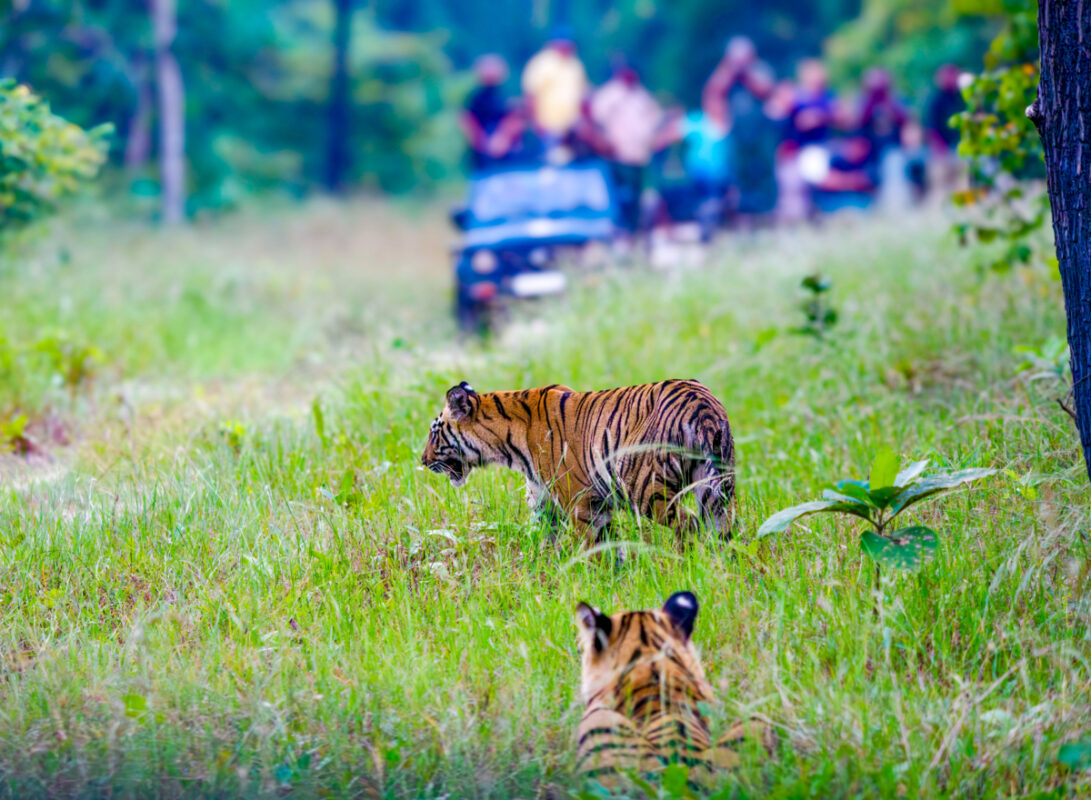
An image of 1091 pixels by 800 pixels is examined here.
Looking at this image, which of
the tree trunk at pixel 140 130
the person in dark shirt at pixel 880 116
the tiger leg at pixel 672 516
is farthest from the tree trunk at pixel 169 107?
the tiger leg at pixel 672 516

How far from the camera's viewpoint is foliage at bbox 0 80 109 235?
6094mm

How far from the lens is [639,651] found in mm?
2980

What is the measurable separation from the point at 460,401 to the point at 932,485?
189 centimetres

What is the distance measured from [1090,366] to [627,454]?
1.68 metres

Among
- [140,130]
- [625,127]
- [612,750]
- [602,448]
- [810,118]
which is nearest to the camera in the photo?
[612,750]

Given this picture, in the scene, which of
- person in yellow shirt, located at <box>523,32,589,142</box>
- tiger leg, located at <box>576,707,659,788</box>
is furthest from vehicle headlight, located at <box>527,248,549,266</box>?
tiger leg, located at <box>576,707,659,788</box>

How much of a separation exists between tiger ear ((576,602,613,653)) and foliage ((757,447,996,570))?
34.6 inches

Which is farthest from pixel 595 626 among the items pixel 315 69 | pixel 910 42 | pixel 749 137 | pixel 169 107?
pixel 315 69

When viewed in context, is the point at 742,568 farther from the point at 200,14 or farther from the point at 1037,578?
the point at 200,14

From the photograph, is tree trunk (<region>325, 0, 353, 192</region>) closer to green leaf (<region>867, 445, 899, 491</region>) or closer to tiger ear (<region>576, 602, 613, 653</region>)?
green leaf (<region>867, 445, 899, 491</region>)

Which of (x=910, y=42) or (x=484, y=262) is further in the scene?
(x=910, y=42)

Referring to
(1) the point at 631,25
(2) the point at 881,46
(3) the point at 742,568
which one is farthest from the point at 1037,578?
(1) the point at 631,25

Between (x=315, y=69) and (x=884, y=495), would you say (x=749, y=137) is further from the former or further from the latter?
(x=315, y=69)

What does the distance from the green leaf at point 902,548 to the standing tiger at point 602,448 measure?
24.6 inches
